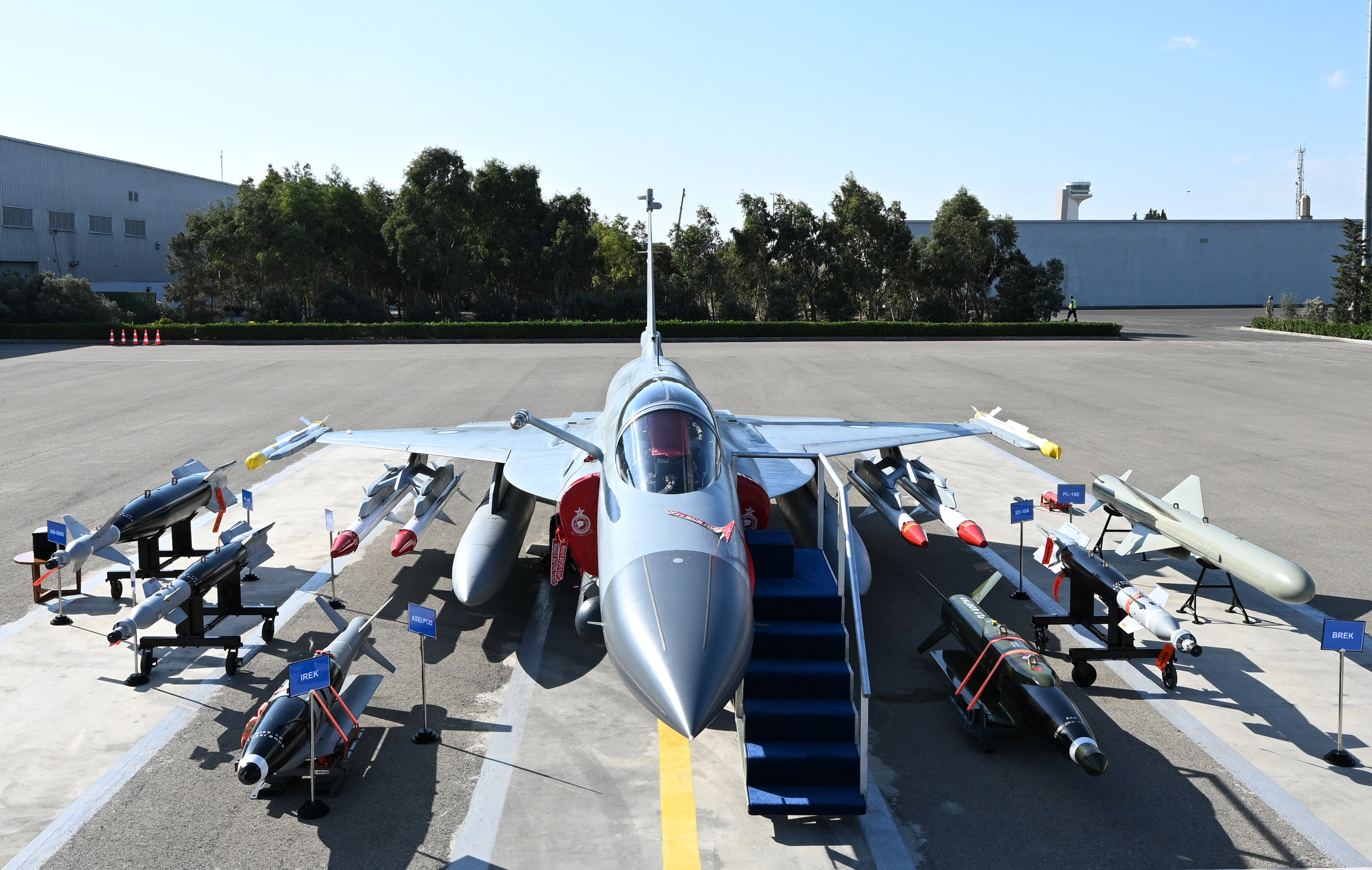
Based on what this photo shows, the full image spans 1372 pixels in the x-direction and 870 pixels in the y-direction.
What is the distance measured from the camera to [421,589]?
12445 mm

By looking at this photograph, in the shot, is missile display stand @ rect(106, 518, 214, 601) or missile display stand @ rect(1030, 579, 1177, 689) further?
missile display stand @ rect(106, 518, 214, 601)

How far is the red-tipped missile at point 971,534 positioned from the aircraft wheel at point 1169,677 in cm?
273

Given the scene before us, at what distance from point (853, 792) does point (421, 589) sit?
730cm

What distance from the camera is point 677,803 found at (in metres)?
7.42

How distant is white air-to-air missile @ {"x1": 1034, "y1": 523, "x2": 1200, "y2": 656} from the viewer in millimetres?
8695

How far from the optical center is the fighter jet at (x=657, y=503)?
6.70 metres

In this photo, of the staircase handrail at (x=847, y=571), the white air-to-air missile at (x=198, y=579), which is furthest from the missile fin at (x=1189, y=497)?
the white air-to-air missile at (x=198, y=579)

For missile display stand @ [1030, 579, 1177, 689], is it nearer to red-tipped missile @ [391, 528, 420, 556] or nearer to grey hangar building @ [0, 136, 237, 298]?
red-tipped missile @ [391, 528, 420, 556]

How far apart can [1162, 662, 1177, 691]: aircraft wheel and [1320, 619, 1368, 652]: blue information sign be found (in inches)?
61.8

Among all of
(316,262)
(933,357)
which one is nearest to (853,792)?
(933,357)

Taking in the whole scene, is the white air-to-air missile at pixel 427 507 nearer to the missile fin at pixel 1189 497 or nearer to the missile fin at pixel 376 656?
the missile fin at pixel 376 656

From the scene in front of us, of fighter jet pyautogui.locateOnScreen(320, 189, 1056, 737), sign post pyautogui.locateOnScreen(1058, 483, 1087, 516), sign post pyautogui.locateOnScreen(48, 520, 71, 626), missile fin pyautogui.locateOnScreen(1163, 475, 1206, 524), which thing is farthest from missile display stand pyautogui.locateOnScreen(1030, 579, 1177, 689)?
sign post pyautogui.locateOnScreen(48, 520, 71, 626)

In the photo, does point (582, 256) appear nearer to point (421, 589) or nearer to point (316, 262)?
point (316, 262)

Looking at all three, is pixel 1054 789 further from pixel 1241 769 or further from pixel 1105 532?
pixel 1105 532
